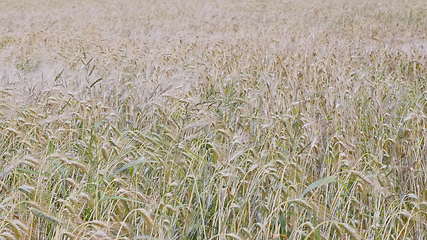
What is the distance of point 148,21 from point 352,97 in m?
9.97

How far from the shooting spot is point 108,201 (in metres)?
2.03

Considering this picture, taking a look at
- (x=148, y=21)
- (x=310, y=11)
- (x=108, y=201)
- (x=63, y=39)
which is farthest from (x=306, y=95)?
(x=310, y=11)

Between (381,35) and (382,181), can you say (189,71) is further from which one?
(381,35)

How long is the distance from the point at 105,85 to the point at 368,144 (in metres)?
2.42

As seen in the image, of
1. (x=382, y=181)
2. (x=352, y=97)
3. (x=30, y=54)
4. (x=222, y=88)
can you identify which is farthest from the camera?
(x=30, y=54)

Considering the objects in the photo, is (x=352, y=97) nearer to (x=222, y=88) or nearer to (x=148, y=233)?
(x=222, y=88)

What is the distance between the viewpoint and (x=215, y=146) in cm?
246

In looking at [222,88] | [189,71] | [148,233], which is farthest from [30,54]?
[148,233]

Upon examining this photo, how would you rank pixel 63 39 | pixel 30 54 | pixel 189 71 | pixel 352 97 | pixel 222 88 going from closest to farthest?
pixel 352 97, pixel 222 88, pixel 189 71, pixel 30 54, pixel 63 39

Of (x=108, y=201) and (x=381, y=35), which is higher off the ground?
(x=108, y=201)

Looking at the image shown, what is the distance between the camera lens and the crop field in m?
1.89

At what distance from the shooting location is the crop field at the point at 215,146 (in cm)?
189

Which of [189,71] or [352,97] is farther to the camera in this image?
[189,71]

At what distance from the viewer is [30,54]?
7148 mm
